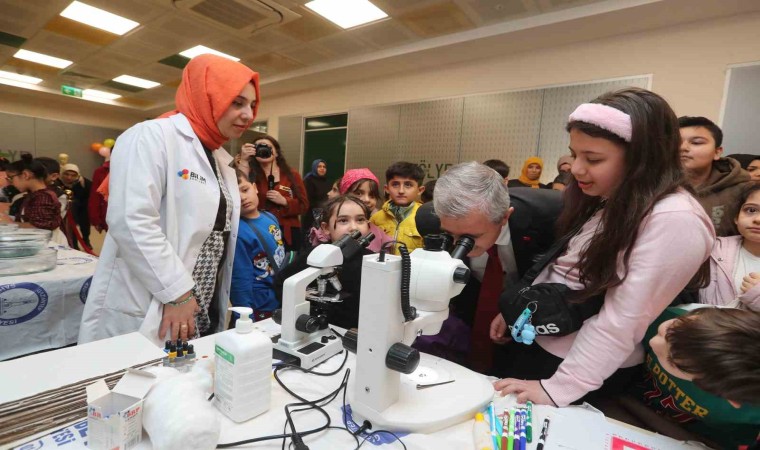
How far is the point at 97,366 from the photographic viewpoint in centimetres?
81

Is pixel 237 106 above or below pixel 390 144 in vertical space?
below

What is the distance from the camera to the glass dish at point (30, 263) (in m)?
1.54

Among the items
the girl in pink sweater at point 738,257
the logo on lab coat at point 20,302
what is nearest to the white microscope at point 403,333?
the girl in pink sweater at point 738,257

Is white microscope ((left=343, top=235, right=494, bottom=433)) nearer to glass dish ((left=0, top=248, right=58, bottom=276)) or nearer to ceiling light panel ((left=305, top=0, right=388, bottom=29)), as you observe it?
glass dish ((left=0, top=248, right=58, bottom=276))

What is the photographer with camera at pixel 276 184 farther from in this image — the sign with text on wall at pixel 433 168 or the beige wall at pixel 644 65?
the beige wall at pixel 644 65

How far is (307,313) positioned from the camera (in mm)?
924

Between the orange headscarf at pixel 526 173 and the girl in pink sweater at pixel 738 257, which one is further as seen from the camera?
the orange headscarf at pixel 526 173

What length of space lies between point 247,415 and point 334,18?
3.60 metres

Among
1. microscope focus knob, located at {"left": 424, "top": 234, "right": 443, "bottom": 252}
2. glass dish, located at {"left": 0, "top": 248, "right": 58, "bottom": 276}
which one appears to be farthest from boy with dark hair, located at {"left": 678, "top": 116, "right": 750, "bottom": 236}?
glass dish, located at {"left": 0, "top": 248, "right": 58, "bottom": 276}

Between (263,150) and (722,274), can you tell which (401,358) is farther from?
(263,150)

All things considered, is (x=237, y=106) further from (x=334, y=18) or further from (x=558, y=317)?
(x=334, y=18)

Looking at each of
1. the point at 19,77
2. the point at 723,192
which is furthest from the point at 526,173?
the point at 19,77

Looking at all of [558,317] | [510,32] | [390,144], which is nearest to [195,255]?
[558,317]

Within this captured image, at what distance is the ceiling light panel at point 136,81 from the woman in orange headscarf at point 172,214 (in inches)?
234
